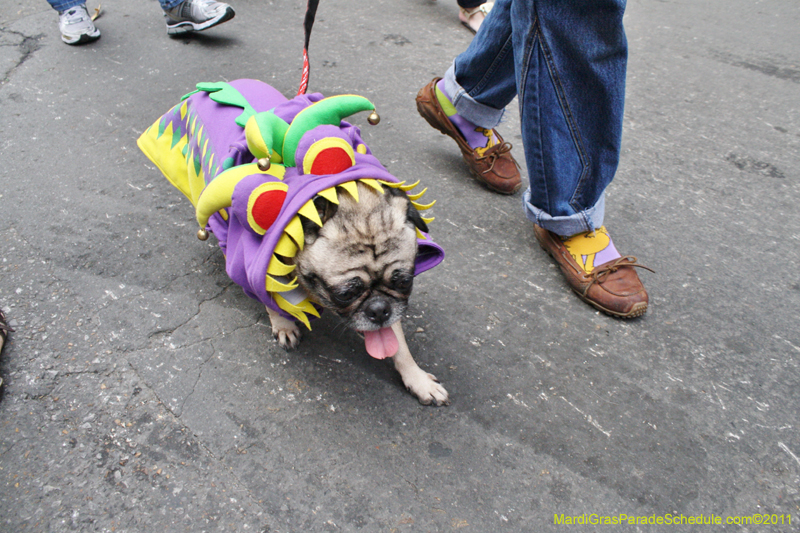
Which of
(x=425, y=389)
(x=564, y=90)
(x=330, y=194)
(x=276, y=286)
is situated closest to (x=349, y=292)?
(x=276, y=286)

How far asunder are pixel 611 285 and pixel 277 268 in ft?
5.21

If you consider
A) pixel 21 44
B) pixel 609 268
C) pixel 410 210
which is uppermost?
pixel 410 210

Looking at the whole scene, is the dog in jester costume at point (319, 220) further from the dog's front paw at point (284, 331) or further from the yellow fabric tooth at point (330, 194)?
the dog's front paw at point (284, 331)

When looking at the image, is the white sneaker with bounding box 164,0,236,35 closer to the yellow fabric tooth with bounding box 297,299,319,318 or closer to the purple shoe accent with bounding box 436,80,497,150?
the purple shoe accent with bounding box 436,80,497,150

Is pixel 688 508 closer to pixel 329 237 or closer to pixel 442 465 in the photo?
pixel 442 465

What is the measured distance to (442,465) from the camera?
1818mm

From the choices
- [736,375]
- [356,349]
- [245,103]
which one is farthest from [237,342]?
[736,375]

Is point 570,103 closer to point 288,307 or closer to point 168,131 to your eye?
point 288,307

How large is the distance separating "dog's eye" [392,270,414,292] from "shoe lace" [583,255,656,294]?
1.08m

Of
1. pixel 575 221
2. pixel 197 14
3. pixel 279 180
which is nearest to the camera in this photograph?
pixel 279 180

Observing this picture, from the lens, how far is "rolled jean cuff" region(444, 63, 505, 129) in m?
3.07

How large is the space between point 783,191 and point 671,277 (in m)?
1.33

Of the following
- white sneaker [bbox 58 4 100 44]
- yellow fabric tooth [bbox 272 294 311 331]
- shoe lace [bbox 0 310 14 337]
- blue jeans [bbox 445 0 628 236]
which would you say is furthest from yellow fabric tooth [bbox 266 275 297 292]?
white sneaker [bbox 58 4 100 44]

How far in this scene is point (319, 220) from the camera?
1615 millimetres
